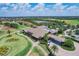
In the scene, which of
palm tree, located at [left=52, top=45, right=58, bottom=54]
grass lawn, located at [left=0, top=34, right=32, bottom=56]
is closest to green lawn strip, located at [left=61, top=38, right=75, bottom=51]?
palm tree, located at [left=52, top=45, right=58, bottom=54]

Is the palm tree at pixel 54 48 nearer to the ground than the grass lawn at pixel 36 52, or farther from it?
farther from it

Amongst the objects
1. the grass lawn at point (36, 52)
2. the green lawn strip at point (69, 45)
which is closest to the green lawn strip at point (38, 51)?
the grass lawn at point (36, 52)

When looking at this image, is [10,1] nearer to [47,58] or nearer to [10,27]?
[10,27]

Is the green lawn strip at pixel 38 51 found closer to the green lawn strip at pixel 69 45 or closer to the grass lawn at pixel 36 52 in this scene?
the grass lawn at pixel 36 52

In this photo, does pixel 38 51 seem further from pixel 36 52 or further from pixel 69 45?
pixel 69 45

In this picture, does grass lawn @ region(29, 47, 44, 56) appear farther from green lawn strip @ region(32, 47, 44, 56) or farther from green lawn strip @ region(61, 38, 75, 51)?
A: green lawn strip @ region(61, 38, 75, 51)

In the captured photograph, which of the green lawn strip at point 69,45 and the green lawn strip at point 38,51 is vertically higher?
the green lawn strip at point 69,45

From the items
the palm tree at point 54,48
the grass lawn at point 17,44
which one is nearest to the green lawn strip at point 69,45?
the palm tree at point 54,48

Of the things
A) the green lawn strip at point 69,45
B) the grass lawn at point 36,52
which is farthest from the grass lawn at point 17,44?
the green lawn strip at point 69,45

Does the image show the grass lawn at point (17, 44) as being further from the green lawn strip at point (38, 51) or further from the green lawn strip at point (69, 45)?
the green lawn strip at point (69, 45)
